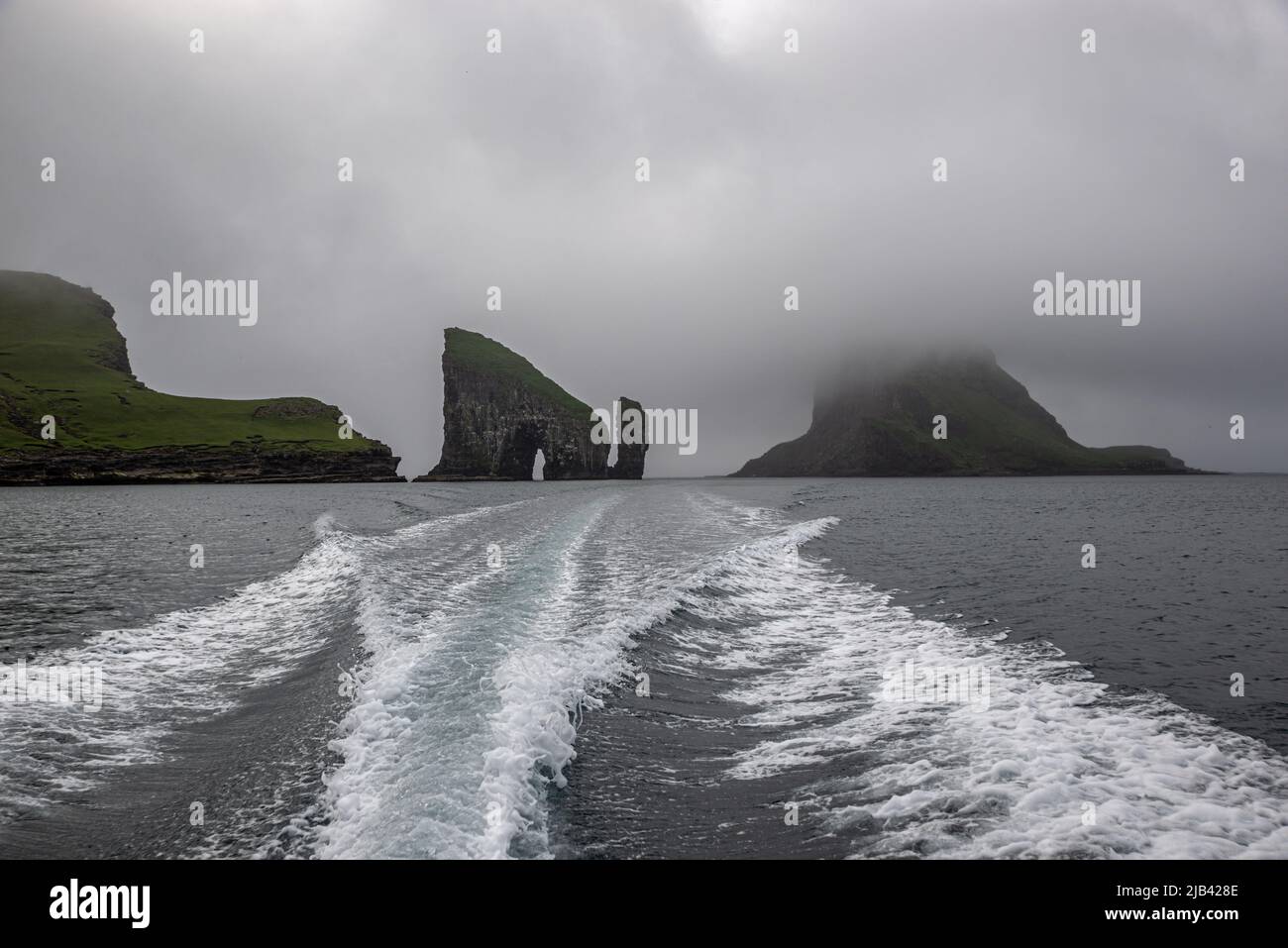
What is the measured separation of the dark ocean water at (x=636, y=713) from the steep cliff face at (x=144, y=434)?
12387 centimetres

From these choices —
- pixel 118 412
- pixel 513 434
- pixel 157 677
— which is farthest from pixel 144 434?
pixel 157 677

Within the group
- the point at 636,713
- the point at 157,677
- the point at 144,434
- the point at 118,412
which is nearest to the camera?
the point at 636,713

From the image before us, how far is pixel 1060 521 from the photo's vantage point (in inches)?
1857

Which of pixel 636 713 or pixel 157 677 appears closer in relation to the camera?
pixel 636 713

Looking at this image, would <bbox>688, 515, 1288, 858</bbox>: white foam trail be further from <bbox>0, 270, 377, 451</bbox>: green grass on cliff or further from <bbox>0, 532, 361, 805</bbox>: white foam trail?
<bbox>0, 270, 377, 451</bbox>: green grass on cliff

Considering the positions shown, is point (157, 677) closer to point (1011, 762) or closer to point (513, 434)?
point (1011, 762)

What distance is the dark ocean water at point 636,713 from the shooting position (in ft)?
20.2

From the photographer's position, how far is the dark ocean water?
6.15 meters

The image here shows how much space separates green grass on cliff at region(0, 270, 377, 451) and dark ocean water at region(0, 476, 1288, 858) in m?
139

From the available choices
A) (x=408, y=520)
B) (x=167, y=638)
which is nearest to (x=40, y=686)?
(x=167, y=638)

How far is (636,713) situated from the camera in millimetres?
9523

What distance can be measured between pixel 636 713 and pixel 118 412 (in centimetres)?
18816
